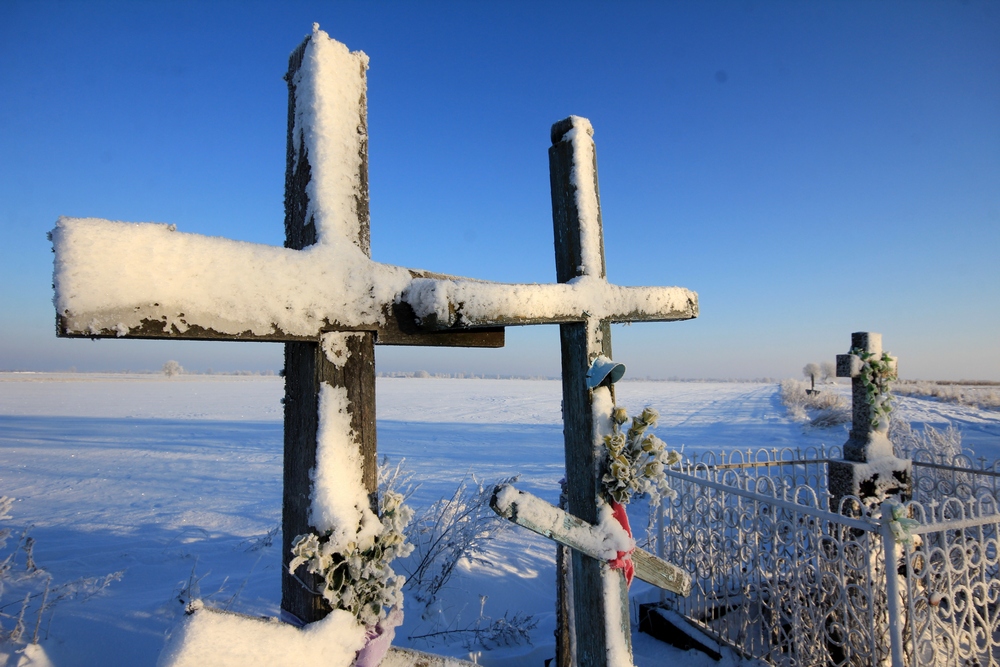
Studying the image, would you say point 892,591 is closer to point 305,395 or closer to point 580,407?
point 580,407

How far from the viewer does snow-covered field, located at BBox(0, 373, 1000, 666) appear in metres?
3.72

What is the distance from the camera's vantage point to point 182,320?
1084mm

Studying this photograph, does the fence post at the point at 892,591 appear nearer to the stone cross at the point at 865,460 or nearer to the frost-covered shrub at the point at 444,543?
the stone cross at the point at 865,460

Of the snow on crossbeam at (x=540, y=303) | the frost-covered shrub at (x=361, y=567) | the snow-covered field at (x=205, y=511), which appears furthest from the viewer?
the snow-covered field at (x=205, y=511)

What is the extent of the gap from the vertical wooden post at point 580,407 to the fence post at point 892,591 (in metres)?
2.04

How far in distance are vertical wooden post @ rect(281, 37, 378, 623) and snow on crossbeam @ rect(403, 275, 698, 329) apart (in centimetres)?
21

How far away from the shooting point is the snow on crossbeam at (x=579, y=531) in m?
1.56

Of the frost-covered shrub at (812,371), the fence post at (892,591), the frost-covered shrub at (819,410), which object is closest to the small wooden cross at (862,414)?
the fence post at (892,591)

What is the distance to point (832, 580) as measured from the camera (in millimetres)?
3547

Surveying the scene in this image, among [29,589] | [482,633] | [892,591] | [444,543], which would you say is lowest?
[482,633]

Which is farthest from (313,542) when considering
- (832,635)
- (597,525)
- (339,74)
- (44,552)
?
(44,552)

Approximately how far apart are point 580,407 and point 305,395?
99 centimetres

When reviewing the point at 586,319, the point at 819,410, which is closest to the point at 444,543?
the point at 586,319

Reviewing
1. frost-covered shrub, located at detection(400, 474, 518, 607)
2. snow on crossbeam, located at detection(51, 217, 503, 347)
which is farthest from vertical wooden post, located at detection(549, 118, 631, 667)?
frost-covered shrub, located at detection(400, 474, 518, 607)
